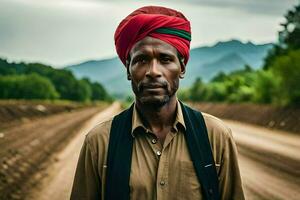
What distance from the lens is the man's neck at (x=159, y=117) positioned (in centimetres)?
288

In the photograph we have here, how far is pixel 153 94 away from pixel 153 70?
0.13 m

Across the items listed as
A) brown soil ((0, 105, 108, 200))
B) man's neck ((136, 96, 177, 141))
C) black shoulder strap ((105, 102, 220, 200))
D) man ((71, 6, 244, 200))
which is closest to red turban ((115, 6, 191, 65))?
man ((71, 6, 244, 200))

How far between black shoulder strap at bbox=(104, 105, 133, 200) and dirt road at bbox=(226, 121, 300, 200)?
7024 millimetres

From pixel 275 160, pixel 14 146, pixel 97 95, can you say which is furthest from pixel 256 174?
pixel 97 95

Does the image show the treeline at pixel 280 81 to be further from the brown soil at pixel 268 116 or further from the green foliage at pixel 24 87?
the green foliage at pixel 24 87

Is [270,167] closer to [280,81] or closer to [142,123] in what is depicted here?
[142,123]

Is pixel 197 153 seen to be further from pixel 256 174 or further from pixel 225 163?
pixel 256 174

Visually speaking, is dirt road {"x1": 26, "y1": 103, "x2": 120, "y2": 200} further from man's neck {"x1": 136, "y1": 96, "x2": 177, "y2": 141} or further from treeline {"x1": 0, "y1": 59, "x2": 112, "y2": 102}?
treeline {"x1": 0, "y1": 59, "x2": 112, "y2": 102}

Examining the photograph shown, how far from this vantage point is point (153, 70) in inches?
110

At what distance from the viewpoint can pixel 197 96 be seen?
8712 cm

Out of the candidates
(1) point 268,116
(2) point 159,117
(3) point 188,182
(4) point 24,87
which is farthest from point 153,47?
(4) point 24,87


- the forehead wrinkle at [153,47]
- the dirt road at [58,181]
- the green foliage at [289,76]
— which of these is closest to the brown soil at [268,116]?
the green foliage at [289,76]

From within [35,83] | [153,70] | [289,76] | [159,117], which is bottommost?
[159,117]

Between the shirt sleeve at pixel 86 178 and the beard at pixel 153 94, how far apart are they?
0.39 metres
